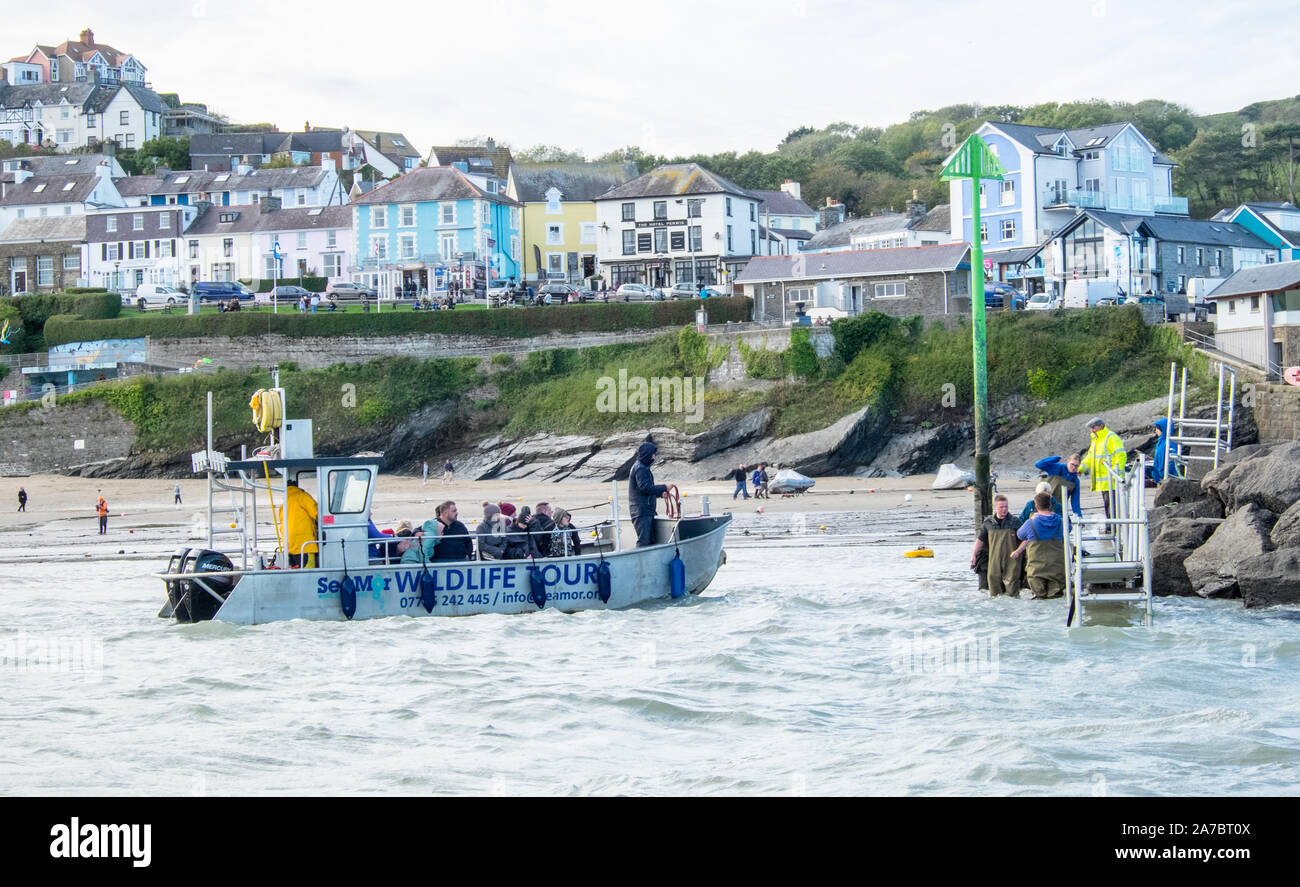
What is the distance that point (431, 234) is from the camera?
69.4m

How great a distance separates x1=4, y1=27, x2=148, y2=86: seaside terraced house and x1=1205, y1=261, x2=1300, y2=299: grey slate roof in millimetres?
106346

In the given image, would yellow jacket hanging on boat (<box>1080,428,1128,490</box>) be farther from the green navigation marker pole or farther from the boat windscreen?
the boat windscreen

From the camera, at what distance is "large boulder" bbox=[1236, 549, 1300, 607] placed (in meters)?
15.0

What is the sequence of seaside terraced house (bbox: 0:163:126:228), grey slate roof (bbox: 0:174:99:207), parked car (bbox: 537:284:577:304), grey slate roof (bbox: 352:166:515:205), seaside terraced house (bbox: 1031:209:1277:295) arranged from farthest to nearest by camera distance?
grey slate roof (bbox: 0:174:99:207) → seaside terraced house (bbox: 0:163:126:228) → grey slate roof (bbox: 352:166:515:205) → seaside terraced house (bbox: 1031:209:1277:295) → parked car (bbox: 537:284:577:304)

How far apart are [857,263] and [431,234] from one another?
2652 cm

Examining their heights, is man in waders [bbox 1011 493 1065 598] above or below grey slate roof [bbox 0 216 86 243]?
below

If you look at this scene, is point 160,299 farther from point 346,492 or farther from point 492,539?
point 492,539

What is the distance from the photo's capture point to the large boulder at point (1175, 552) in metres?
16.6

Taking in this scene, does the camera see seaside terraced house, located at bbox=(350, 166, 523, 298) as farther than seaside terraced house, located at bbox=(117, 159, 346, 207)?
No

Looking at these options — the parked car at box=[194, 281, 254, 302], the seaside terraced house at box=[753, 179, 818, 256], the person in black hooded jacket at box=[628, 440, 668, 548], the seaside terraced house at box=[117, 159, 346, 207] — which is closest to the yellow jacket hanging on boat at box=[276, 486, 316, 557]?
the person in black hooded jacket at box=[628, 440, 668, 548]

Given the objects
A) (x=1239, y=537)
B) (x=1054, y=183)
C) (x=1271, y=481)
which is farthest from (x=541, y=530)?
(x=1054, y=183)
